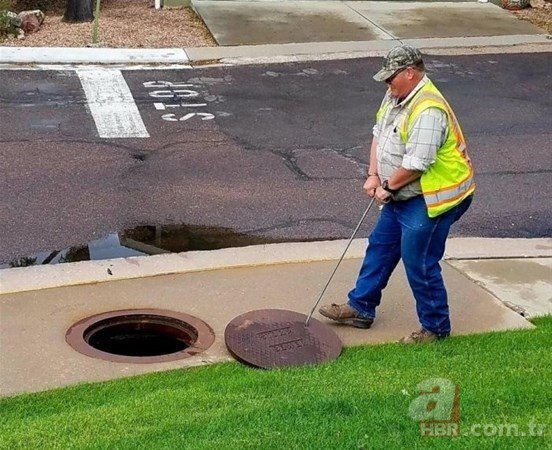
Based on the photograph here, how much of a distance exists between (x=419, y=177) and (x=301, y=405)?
63.7 inches

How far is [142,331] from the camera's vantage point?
654 centimetres

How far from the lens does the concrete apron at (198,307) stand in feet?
19.1

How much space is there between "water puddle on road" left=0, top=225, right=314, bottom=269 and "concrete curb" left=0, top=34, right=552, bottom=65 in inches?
256

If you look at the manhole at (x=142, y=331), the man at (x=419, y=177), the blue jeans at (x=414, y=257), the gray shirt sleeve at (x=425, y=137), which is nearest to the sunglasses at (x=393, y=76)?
the man at (x=419, y=177)

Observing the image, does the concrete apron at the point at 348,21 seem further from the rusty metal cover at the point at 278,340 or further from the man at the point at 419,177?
the man at the point at 419,177

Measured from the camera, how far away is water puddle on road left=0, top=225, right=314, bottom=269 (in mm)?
7793

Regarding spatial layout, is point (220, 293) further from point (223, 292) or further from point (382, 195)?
point (382, 195)

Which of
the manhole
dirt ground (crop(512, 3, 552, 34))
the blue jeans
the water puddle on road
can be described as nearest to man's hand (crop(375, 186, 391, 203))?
the blue jeans

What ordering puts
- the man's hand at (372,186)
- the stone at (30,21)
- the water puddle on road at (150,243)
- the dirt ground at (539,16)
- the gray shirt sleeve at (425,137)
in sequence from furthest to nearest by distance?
1. the dirt ground at (539,16)
2. the stone at (30,21)
3. the water puddle on road at (150,243)
4. the man's hand at (372,186)
5. the gray shirt sleeve at (425,137)

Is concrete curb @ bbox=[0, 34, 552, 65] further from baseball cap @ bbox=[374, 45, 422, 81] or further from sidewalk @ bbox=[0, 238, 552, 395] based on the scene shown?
baseball cap @ bbox=[374, 45, 422, 81]

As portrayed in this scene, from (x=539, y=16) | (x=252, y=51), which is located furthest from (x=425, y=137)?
(x=539, y=16)

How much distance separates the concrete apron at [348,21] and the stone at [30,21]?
280 cm

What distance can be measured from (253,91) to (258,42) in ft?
9.44

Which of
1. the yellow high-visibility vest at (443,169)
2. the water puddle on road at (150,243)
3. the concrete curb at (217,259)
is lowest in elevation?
the water puddle on road at (150,243)
